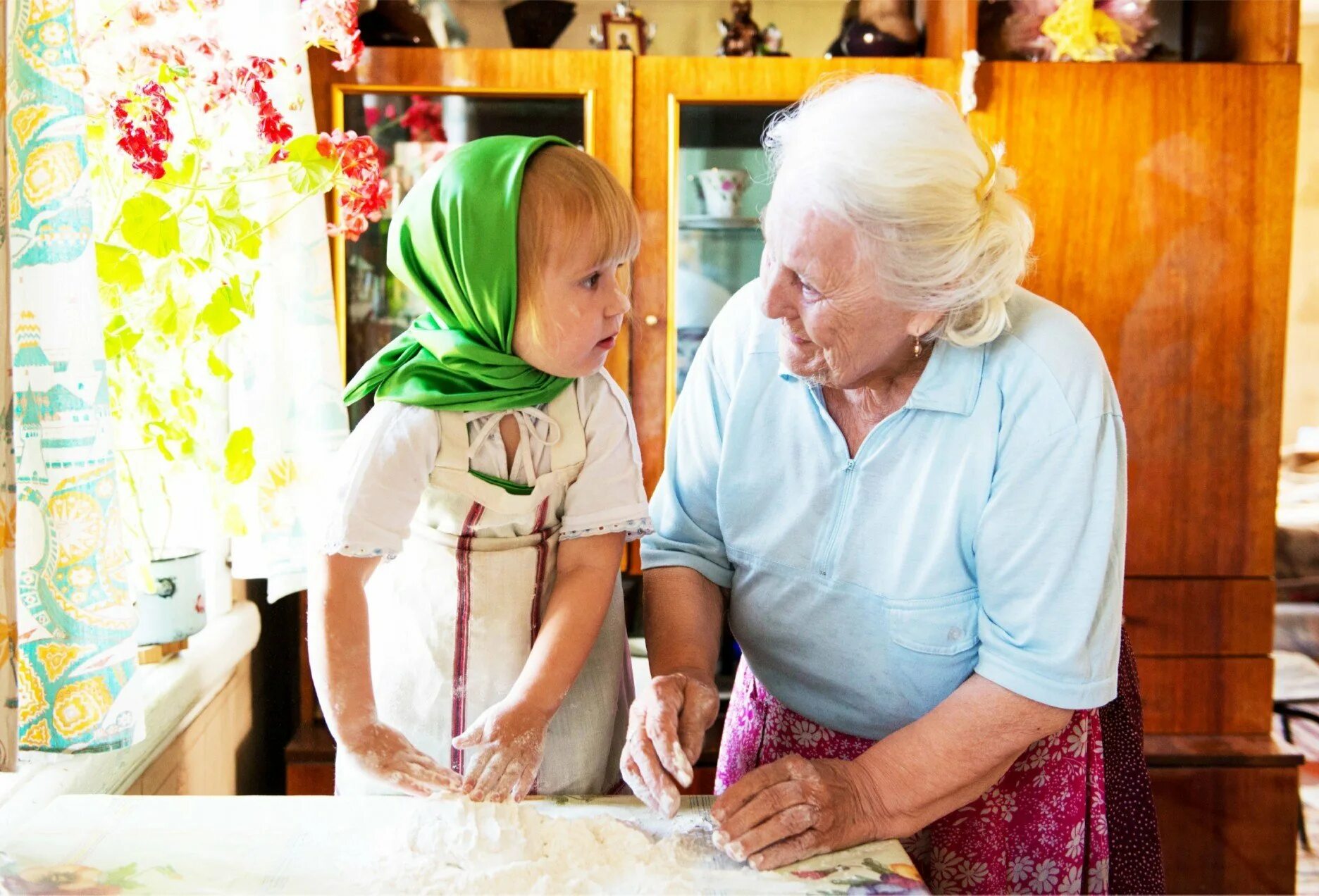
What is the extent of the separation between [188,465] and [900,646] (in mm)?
1062

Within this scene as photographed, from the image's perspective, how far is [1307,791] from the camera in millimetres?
2846

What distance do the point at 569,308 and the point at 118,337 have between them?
667mm

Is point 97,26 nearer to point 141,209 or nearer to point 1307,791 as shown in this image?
point 141,209

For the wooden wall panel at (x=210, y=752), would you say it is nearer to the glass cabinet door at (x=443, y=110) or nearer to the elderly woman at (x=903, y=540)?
the glass cabinet door at (x=443, y=110)

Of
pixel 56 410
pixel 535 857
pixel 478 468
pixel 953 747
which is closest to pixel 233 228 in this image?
pixel 56 410

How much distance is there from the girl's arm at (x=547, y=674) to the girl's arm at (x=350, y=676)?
0.05 m

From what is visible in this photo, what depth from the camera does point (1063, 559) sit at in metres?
1.06

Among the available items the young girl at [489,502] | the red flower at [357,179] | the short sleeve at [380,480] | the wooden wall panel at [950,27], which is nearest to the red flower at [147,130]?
the red flower at [357,179]

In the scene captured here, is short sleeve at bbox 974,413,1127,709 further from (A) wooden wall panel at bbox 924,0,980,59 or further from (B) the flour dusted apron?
(A) wooden wall panel at bbox 924,0,980,59

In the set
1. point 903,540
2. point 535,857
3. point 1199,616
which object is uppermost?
point 903,540

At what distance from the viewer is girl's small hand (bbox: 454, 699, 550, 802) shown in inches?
39.7

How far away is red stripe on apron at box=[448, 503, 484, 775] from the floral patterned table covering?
134 mm

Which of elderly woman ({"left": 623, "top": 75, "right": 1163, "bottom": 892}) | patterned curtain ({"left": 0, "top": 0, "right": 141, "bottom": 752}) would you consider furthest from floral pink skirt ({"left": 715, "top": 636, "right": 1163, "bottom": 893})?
patterned curtain ({"left": 0, "top": 0, "right": 141, "bottom": 752})

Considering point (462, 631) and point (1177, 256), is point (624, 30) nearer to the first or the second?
point (1177, 256)
